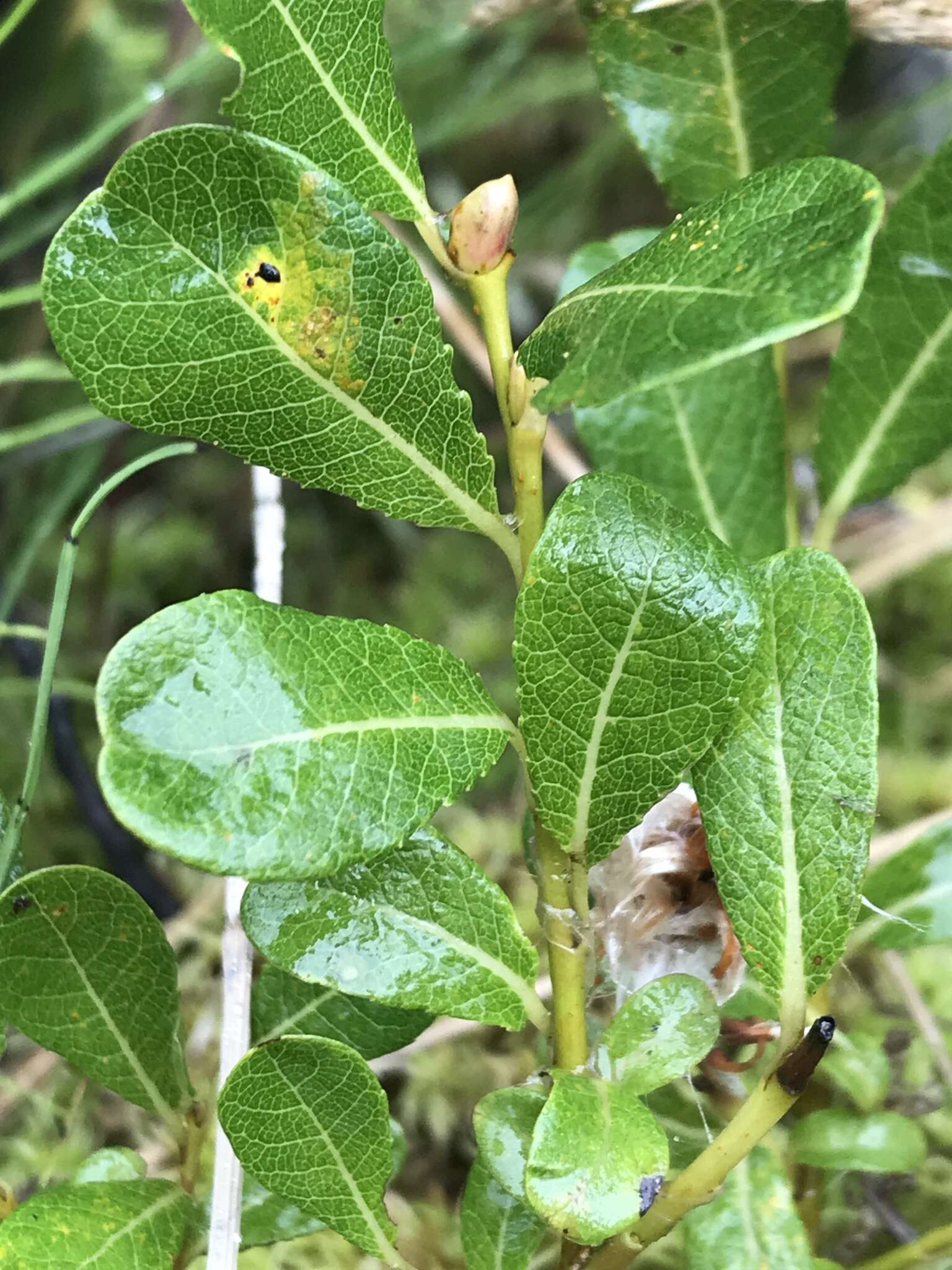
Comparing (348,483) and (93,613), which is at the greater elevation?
(348,483)

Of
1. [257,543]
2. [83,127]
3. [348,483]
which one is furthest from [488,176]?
[348,483]

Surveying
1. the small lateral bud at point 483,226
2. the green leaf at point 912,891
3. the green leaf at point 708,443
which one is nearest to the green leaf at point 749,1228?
the green leaf at point 912,891

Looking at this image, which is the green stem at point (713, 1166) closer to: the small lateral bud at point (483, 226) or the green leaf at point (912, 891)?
the green leaf at point (912, 891)

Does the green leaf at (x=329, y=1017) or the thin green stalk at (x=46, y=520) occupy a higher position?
the thin green stalk at (x=46, y=520)

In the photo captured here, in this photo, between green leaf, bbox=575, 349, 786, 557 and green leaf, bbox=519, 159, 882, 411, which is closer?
green leaf, bbox=519, 159, 882, 411

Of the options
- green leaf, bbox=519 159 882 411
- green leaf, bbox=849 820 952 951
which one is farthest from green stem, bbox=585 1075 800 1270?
green leaf, bbox=519 159 882 411

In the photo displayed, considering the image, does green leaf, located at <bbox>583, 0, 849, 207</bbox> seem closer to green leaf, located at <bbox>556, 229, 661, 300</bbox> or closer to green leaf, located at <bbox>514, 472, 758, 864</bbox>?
green leaf, located at <bbox>556, 229, 661, 300</bbox>

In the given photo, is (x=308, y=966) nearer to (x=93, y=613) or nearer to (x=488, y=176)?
(x=93, y=613)
